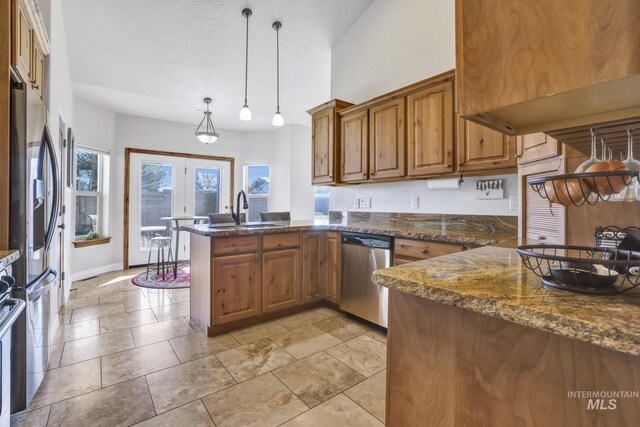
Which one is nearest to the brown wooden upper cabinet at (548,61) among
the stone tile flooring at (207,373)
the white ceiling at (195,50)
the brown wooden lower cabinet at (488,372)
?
the brown wooden lower cabinet at (488,372)

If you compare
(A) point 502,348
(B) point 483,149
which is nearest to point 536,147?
(B) point 483,149

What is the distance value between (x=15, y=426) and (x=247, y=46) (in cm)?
367

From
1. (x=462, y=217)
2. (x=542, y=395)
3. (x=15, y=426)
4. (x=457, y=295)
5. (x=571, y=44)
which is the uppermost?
(x=571, y=44)

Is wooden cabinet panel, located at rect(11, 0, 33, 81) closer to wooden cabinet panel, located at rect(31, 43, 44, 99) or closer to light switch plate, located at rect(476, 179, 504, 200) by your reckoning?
wooden cabinet panel, located at rect(31, 43, 44, 99)

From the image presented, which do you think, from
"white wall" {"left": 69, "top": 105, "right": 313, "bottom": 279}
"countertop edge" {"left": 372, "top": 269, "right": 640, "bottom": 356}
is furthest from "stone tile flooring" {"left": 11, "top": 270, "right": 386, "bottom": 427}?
"white wall" {"left": 69, "top": 105, "right": 313, "bottom": 279}

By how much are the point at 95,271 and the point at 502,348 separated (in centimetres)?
558

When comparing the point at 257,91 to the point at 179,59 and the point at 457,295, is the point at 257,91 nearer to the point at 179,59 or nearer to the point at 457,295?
the point at 179,59

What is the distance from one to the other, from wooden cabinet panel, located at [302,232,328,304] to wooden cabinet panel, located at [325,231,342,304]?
5 cm

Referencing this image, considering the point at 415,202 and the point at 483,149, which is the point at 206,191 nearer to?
the point at 415,202

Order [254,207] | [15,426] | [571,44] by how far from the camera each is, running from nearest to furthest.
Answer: [571,44]
[15,426]
[254,207]

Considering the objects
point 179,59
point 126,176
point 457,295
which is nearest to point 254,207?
point 126,176

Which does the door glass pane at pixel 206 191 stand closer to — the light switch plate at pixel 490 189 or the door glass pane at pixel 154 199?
the door glass pane at pixel 154 199

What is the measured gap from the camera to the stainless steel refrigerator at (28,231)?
1.55m

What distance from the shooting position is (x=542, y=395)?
2.27 feet
